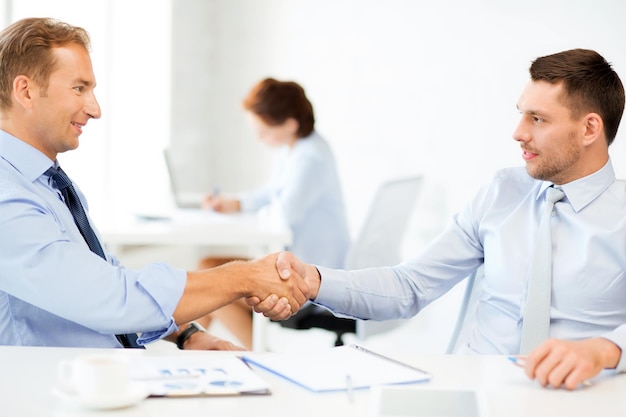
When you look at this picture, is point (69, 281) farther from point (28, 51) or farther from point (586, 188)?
point (586, 188)

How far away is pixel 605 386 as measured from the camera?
1.39 meters

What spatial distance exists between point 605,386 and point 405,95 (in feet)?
11.4

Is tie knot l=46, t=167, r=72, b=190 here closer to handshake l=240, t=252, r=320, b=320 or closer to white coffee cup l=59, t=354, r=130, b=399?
handshake l=240, t=252, r=320, b=320

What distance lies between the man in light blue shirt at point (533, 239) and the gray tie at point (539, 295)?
0.04 m

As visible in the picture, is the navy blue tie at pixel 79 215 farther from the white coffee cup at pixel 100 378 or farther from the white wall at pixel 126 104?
the white wall at pixel 126 104

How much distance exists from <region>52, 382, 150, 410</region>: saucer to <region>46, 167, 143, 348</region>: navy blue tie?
65 cm

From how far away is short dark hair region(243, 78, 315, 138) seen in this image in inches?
158

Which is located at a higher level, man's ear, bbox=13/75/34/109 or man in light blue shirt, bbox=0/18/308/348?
man's ear, bbox=13/75/34/109

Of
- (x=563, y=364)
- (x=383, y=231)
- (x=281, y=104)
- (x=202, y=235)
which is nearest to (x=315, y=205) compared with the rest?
(x=281, y=104)

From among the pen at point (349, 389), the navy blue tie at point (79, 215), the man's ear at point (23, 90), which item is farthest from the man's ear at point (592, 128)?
the man's ear at point (23, 90)

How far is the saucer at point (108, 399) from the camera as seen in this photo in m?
1.17

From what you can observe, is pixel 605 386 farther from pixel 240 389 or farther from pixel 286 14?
pixel 286 14

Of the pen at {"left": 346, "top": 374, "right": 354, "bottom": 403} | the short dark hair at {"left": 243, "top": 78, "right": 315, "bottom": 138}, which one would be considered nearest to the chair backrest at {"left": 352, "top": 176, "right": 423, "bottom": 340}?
the short dark hair at {"left": 243, "top": 78, "right": 315, "bottom": 138}

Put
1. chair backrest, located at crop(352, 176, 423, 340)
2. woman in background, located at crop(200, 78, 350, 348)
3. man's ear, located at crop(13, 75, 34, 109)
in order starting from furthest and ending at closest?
woman in background, located at crop(200, 78, 350, 348) < chair backrest, located at crop(352, 176, 423, 340) < man's ear, located at crop(13, 75, 34, 109)
